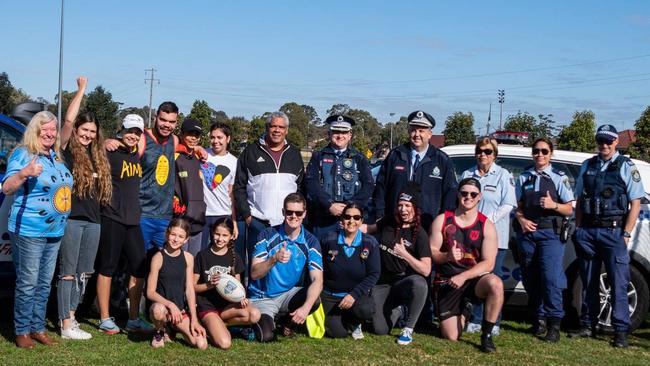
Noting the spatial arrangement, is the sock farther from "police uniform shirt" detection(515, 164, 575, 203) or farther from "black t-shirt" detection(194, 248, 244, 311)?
"black t-shirt" detection(194, 248, 244, 311)

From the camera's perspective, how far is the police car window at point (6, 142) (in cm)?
607

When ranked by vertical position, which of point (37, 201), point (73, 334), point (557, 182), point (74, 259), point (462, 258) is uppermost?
point (557, 182)

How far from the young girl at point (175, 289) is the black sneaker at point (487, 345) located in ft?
7.30

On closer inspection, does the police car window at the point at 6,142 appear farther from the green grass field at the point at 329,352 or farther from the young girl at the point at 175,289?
the young girl at the point at 175,289

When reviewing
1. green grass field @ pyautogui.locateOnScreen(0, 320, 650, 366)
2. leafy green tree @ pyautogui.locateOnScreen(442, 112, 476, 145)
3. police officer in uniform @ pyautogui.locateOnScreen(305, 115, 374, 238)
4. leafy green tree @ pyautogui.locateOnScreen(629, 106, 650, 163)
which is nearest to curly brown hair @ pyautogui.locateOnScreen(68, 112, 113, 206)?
green grass field @ pyautogui.locateOnScreen(0, 320, 650, 366)

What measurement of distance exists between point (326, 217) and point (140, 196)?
65.8 inches

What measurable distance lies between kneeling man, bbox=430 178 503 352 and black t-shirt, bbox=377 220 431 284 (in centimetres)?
10

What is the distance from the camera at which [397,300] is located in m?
6.32

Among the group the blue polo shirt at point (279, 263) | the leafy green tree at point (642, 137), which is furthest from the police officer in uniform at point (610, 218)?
the leafy green tree at point (642, 137)

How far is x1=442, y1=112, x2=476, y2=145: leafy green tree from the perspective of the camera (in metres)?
43.1

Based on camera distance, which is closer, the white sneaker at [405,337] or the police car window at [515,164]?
the white sneaker at [405,337]

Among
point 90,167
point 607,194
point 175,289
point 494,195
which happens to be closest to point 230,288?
point 175,289

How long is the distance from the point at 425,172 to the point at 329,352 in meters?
1.86

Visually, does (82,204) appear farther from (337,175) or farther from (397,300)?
(397,300)
